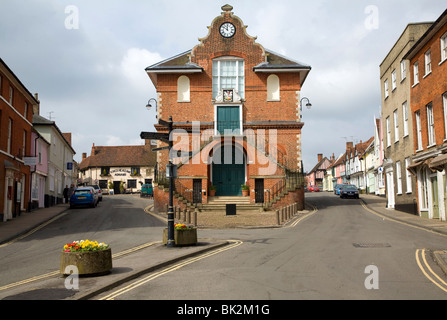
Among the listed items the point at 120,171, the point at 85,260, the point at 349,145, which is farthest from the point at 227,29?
the point at 349,145

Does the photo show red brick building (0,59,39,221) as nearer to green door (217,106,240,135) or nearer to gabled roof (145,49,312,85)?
gabled roof (145,49,312,85)

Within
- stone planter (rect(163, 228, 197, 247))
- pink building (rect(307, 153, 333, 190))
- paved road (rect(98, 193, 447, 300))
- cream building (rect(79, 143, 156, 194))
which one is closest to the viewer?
paved road (rect(98, 193, 447, 300))

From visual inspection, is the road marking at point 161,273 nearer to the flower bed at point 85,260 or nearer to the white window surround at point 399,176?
the flower bed at point 85,260

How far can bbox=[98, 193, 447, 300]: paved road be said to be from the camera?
737 centimetres

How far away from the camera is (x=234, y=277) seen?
873 cm

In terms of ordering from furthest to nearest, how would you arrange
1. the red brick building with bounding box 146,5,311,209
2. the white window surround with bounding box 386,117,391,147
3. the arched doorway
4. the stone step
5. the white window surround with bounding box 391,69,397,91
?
the arched doorway → the red brick building with bounding box 146,5,311,209 → the stone step → the white window surround with bounding box 386,117,391,147 → the white window surround with bounding box 391,69,397,91

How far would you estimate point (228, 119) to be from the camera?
3256 cm

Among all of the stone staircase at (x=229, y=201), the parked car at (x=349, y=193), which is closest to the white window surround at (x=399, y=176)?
the stone staircase at (x=229, y=201)

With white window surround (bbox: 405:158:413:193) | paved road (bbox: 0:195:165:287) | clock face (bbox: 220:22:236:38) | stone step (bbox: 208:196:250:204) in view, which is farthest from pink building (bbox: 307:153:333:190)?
paved road (bbox: 0:195:165:287)

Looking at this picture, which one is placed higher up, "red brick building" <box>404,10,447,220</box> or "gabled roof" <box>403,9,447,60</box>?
"gabled roof" <box>403,9,447,60</box>

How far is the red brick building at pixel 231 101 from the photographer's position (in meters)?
32.3

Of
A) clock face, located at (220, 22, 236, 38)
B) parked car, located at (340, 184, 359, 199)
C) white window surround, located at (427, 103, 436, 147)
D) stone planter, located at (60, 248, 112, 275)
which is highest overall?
clock face, located at (220, 22, 236, 38)

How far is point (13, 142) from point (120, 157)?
159 ft
